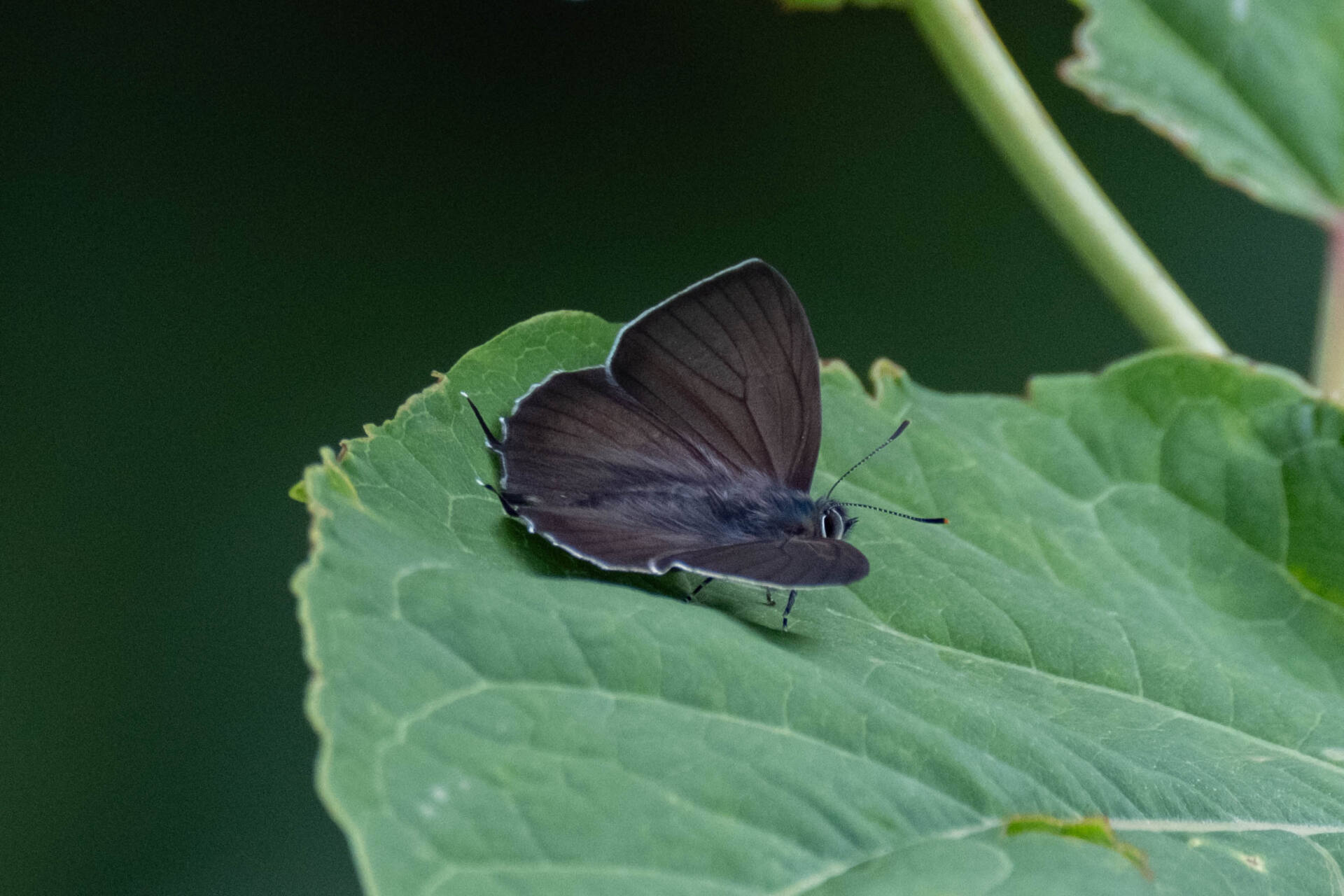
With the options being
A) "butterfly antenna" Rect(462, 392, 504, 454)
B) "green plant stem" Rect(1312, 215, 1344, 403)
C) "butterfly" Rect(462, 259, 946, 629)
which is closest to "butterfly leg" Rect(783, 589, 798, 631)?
"butterfly" Rect(462, 259, 946, 629)

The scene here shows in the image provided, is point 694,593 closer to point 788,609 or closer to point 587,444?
point 788,609

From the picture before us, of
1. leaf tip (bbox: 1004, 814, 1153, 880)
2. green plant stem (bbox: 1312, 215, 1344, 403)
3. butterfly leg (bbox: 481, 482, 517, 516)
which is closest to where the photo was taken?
leaf tip (bbox: 1004, 814, 1153, 880)

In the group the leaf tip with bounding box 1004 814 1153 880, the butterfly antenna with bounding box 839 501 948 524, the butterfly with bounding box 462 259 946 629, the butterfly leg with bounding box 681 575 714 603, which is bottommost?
the leaf tip with bounding box 1004 814 1153 880

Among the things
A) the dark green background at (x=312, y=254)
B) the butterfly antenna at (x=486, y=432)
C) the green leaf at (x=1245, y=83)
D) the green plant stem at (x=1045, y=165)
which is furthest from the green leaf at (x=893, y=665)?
the dark green background at (x=312, y=254)

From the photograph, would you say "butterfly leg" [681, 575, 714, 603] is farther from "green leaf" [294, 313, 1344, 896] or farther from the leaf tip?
the leaf tip

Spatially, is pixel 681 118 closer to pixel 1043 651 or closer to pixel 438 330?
pixel 438 330

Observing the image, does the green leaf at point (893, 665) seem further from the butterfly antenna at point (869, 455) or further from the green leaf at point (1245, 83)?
the green leaf at point (1245, 83)
